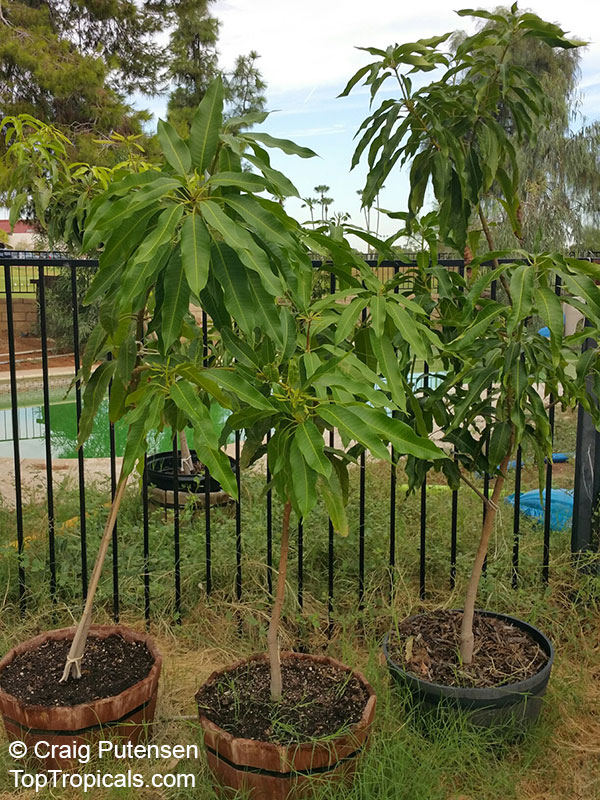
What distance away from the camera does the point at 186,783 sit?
2070mm

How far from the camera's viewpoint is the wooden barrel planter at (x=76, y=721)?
6.84 ft

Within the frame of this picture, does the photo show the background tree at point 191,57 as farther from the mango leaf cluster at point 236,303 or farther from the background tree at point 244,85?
the mango leaf cluster at point 236,303

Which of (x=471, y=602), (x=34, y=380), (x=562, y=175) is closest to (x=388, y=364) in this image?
(x=471, y=602)

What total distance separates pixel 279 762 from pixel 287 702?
0.78ft

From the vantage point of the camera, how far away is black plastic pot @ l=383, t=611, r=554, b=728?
225 cm

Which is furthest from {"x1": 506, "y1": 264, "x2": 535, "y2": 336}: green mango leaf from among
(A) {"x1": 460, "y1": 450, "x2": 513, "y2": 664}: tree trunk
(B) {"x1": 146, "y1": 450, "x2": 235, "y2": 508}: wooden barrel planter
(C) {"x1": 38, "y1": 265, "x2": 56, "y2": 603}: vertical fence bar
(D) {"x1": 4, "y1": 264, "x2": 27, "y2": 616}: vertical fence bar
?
(B) {"x1": 146, "y1": 450, "x2": 235, "y2": 508}: wooden barrel planter

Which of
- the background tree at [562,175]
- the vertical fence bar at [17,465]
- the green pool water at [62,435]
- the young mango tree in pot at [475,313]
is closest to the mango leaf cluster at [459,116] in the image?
the young mango tree in pot at [475,313]

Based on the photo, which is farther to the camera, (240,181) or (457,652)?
(457,652)

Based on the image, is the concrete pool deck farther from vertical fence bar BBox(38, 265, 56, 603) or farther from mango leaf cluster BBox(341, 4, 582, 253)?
mango leaf cluster BBox(341, 4, 582, 253)

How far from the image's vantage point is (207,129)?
164 cm

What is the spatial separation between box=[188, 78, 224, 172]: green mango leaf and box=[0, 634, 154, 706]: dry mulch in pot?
1.51 meters

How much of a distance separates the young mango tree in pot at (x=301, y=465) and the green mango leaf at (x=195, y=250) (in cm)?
17

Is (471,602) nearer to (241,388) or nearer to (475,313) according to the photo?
(475,313)

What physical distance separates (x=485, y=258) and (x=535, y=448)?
59cm
